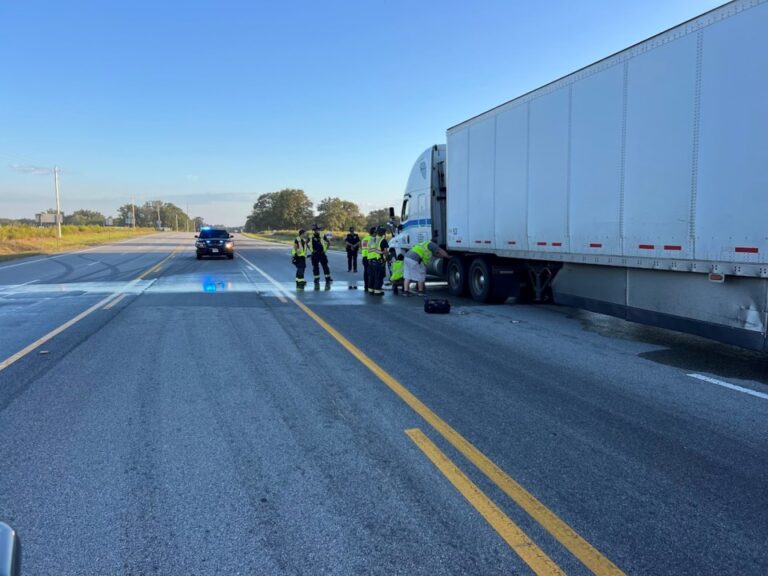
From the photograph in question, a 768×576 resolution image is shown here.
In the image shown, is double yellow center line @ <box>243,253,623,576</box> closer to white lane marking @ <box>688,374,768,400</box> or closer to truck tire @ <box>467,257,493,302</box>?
white lane marking @ <box>688,374,768,400</box>

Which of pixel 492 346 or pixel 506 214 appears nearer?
pixel 492 346

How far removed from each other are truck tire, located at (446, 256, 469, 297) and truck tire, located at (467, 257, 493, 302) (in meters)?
0.17

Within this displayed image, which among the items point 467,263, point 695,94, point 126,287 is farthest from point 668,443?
point 126,287

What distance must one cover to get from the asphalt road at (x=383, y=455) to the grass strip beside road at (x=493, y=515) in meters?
0.01

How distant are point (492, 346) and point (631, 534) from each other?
4.67 meters

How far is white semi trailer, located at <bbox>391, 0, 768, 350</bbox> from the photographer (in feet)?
19.6

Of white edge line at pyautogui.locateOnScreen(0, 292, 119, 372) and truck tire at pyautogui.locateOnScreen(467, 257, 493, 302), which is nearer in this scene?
white edge line at pyautogui.locateOnScreen(0, 292, 119, 372)

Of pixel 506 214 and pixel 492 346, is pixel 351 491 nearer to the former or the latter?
pixel 492 346

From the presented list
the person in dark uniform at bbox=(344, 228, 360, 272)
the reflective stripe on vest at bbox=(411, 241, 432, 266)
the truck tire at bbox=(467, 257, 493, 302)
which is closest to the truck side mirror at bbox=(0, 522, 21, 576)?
the truck tire at bbox=(467, 257, 493, 302)

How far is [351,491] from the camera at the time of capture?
3.41 metres

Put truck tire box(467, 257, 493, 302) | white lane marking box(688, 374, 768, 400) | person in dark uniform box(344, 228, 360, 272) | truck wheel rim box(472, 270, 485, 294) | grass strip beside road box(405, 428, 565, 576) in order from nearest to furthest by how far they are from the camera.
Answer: grass strip beside road box(405, 428, 565, 576), white lane marking box(688, 374, 768, 400), truck tire box(467, 257, 493, 302), truck wheel rim box(472, 270, 485, 294), person in dark uniform box(344, 228, 360, 272)

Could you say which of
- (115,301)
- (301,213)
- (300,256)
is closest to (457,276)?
(300,256)

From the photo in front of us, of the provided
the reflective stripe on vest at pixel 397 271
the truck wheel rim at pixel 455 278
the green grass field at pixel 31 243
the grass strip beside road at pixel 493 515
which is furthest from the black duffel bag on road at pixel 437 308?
the green grass field at pixel 31 243

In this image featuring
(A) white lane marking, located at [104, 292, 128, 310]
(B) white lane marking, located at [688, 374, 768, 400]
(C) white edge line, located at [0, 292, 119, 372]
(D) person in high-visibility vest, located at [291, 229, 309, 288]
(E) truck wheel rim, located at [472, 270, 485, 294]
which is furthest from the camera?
(D) person in high-visibility vest, located at [291, 229, 309, 288]
